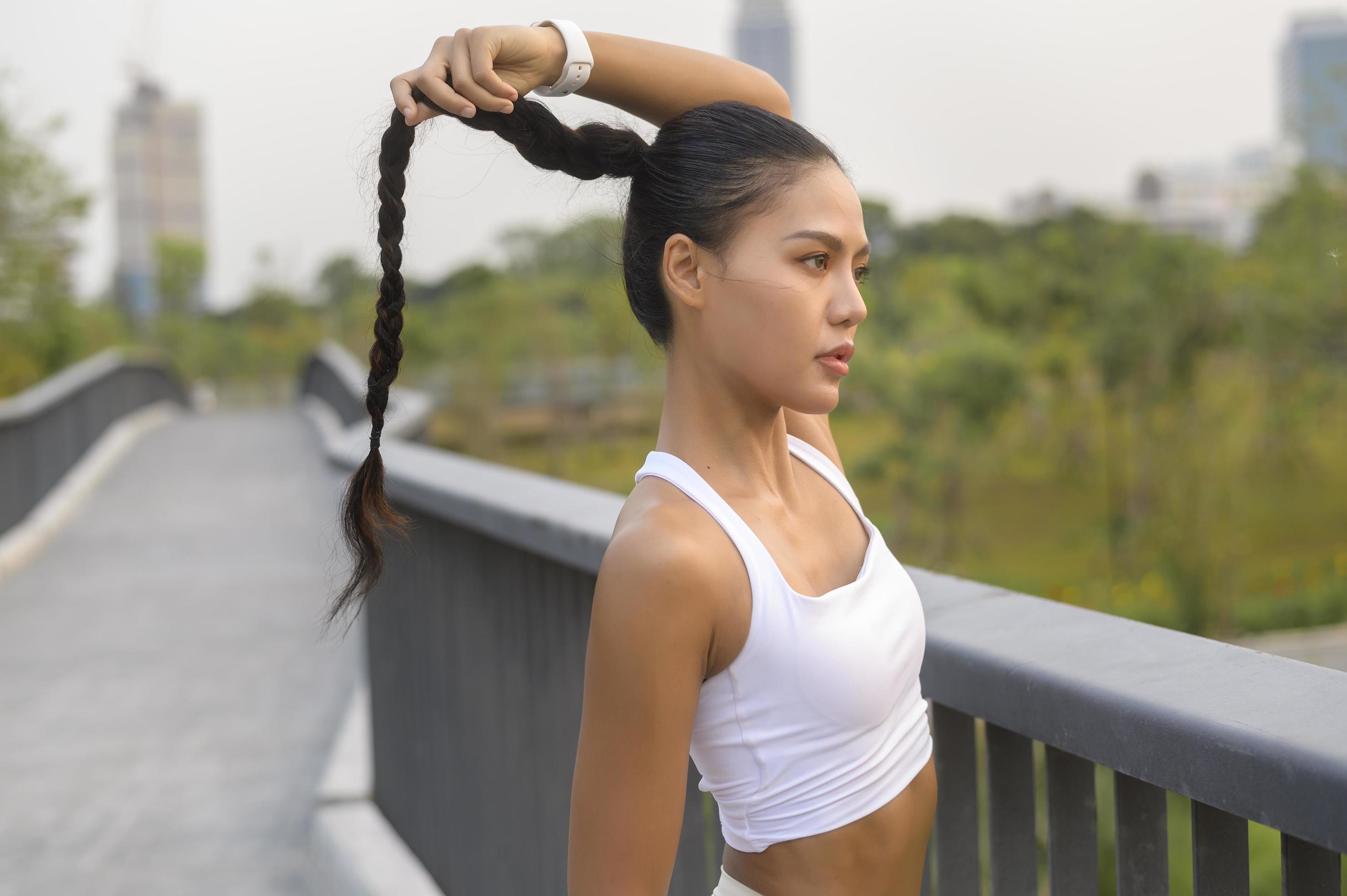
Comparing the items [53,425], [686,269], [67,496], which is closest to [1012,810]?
[686,269]

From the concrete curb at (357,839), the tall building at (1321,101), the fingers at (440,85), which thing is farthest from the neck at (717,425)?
the tall building at (1321,101)

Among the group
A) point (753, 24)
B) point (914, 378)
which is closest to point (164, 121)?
point (753, 24)

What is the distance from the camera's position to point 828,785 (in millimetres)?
1406

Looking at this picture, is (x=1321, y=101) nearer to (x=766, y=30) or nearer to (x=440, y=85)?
(x=440, y=85)

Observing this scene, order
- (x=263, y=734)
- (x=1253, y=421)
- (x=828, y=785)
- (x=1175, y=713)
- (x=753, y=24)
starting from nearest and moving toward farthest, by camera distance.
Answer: (x=1175, y=713), (x=828, y=785), (x=263, y=734), (x=1253, y=421), (x=753, y=24)

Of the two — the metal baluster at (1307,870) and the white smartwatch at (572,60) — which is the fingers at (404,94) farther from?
the metal baluster at (1307,870)

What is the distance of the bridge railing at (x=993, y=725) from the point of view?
118 cm

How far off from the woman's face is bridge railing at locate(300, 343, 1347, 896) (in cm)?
40

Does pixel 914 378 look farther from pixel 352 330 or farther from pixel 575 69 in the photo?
pixel 575 69

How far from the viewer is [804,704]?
135cm

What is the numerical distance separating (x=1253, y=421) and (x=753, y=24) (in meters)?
78.1

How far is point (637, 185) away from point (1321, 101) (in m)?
34.8

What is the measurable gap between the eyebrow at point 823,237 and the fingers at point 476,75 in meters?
0.37

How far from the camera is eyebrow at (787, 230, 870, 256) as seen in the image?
4.71 feet
